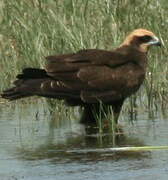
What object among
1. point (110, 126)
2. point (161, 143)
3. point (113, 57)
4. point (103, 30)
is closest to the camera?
point (161, 143)

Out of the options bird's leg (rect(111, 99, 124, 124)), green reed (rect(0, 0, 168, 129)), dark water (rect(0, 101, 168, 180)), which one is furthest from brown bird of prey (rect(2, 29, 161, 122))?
green reed (rect(0, 0, 168, 129))

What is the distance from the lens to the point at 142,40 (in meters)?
9.76

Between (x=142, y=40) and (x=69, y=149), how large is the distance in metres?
2.22

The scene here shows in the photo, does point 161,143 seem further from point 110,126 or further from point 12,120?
point 12,120

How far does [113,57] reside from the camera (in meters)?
9.25

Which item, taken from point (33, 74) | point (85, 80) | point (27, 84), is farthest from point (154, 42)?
point (27, 84)

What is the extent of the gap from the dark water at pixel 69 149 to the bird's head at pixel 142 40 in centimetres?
73

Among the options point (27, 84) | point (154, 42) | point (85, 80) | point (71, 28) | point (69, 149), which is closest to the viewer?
point (69, 149)

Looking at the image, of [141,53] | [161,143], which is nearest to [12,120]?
[141,53]

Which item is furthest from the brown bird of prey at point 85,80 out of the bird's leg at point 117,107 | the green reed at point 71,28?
the green reed at point 71,28

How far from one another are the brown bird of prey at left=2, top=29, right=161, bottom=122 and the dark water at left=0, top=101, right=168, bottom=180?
27 centimetres

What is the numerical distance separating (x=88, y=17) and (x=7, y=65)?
1.17 meters

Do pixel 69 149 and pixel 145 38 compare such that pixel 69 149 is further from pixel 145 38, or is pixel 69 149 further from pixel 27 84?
pixel 145 38

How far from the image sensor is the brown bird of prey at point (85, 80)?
9.03 metres
